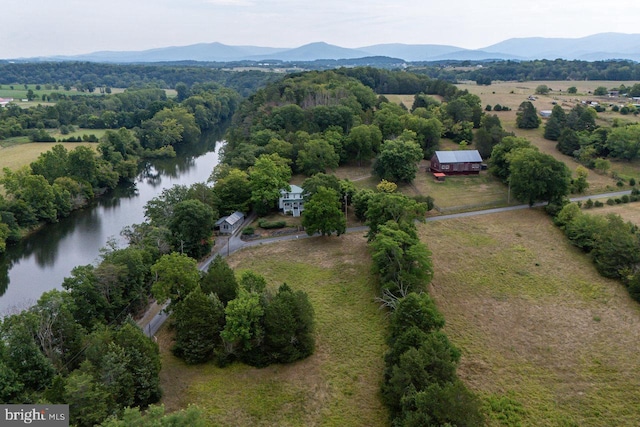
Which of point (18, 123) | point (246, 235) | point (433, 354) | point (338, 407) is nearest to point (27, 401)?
point (338, 407)

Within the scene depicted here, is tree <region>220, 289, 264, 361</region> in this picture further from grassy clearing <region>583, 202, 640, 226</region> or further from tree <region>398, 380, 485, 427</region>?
grassy clearing <region>583, 202, 640, 226</region>

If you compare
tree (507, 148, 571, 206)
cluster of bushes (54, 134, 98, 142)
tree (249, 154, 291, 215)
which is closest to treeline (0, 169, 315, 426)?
tree (249, 154, 291, 215)

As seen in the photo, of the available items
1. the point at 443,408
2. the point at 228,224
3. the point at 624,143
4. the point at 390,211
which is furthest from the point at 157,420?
the point at 624,143

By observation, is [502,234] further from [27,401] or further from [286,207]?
[27,401]

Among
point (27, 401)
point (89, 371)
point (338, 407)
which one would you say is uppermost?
point (89, 371)

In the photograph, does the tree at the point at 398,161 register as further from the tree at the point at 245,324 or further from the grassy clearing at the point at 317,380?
the tree at the point at 245,324

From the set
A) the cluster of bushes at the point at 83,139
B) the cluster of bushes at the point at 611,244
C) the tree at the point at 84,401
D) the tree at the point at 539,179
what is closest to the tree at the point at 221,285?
the tree at the point at 84,401

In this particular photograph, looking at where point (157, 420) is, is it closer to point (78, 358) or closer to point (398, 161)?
point (78, 358)
